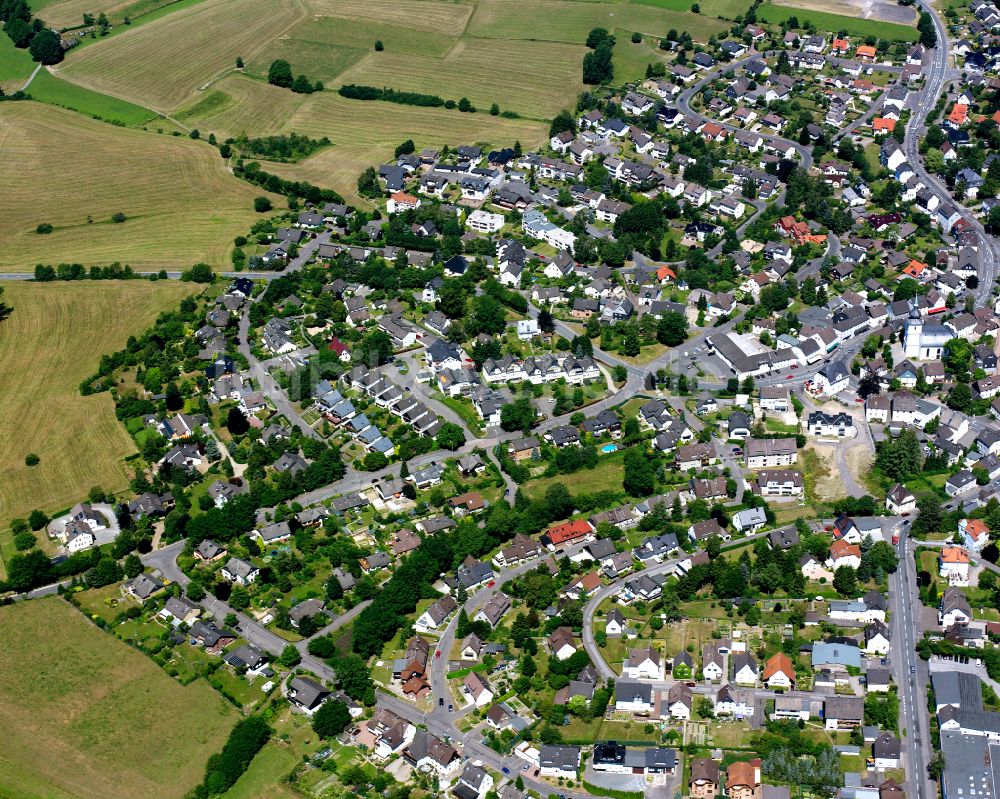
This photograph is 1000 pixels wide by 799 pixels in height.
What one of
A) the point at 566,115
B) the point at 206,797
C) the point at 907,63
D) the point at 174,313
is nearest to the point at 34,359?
the point at 174,313

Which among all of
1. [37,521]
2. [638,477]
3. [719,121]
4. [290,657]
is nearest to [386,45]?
[719,121]

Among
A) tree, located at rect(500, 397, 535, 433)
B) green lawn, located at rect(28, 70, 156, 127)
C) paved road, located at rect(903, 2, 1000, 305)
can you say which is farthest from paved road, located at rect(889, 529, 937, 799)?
green lawn, located at rect(28, 70, 156, 127)

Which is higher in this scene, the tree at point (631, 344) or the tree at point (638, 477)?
the tree at point (631, 344)

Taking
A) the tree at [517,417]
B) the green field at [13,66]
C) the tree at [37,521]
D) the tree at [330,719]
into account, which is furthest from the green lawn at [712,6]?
the tree at [330,719]

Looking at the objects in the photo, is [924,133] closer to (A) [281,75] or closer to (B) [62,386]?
(A) [281,75]

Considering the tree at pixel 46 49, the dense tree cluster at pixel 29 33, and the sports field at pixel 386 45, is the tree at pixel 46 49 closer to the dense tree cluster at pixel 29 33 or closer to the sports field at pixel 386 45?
the dense tree cluster at pixel 29 33

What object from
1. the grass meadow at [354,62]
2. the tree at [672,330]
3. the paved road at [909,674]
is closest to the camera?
the paved road at [909,674]

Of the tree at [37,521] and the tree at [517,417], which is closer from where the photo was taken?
the tree at [37,521]
